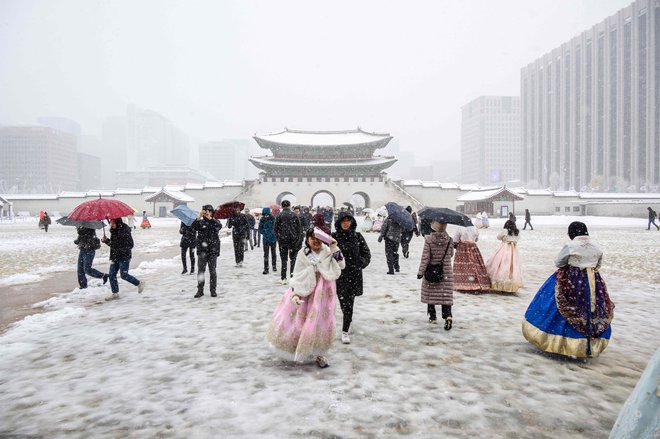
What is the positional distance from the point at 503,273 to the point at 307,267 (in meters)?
4.64

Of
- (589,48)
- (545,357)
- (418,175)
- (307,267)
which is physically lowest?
(545,357)

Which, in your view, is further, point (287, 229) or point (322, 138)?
point (322, 138)

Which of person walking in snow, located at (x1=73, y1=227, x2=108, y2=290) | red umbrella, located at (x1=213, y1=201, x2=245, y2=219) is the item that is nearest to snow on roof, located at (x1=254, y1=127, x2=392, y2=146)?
red umbrella, located at (x1=213, y1=201, x2=245, y2=219)

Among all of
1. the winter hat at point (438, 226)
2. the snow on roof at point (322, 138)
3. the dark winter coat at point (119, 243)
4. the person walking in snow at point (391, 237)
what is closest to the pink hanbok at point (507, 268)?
the person walking in snow at point (391, 237)

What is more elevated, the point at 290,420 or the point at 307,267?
the point at 307,267

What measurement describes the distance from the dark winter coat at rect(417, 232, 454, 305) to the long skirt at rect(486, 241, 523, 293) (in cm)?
246

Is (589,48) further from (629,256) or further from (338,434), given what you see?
(338,434)

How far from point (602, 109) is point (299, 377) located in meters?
94.5

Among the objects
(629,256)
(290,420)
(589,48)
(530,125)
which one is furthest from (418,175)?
(290,420)

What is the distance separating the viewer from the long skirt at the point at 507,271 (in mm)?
6672

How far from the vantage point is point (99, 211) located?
227 inches

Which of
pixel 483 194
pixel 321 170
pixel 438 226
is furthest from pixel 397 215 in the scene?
pixel 483 194

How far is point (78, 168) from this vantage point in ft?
403

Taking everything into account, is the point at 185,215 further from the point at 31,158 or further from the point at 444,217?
the point at 31,158
